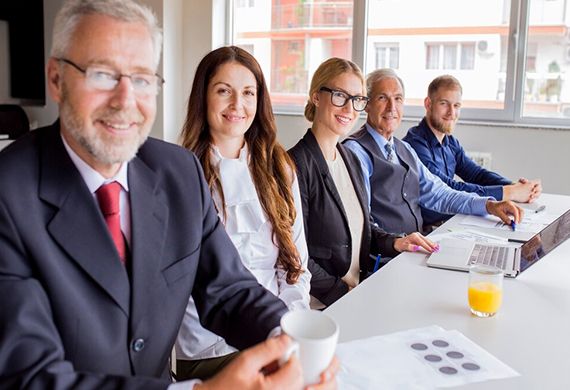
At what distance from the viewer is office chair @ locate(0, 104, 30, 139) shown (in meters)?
4.71

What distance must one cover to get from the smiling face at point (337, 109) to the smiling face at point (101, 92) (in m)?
1.25

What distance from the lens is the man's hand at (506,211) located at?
7.64ft

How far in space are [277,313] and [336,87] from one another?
4.36 feet

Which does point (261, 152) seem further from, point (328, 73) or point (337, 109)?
point (328, 73)

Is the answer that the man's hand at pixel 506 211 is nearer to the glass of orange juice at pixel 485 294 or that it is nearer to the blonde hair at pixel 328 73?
the blonde hair at pixel 328 73

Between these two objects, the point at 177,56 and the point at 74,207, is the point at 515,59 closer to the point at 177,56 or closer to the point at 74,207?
the point at 177,56

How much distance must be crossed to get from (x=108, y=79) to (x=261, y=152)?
876 millimetres

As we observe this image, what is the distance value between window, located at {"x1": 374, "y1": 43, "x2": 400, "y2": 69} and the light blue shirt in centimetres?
161

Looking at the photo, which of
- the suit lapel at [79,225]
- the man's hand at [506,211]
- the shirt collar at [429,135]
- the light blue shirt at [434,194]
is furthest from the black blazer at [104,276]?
the shirt collar at [429,135]

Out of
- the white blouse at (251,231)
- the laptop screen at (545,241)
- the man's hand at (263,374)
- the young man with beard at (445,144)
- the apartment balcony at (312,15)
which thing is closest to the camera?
the man's hand at (263,374)

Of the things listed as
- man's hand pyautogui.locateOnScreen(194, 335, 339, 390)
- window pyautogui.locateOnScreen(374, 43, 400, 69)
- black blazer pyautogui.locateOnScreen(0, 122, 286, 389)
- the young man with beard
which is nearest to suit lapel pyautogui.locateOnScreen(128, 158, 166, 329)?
black blazer pyautogui.locateOnScreen(0, 122, 286, 389)

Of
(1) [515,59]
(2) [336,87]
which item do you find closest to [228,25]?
(1) [515,59]

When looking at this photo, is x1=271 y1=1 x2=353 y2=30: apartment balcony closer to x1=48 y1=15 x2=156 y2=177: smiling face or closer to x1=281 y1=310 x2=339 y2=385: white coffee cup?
x1=48 y1=15 x2=156 y2=177: smiling face

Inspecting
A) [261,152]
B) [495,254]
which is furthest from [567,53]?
[261,152]
